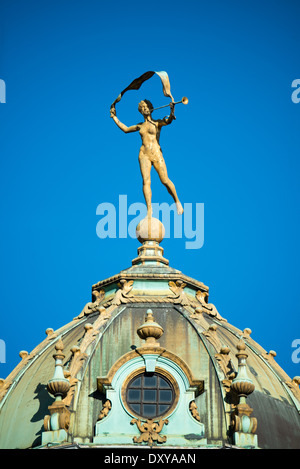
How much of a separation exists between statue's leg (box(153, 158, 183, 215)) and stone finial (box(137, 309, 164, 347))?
8.60m

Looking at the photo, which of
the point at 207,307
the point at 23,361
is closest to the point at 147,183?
the point at 207,307

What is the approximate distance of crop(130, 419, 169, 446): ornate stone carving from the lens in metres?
60.8

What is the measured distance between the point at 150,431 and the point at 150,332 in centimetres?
344

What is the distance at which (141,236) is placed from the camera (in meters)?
69.4

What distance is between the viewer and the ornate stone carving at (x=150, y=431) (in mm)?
60781

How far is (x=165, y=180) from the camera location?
70125 mm

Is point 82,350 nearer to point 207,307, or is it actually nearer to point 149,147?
point 207,307

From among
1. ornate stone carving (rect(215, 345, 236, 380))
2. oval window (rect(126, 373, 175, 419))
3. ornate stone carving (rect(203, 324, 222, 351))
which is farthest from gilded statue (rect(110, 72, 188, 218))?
oval window (rect(126, 373, 175, 419))

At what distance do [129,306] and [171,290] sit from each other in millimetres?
1754

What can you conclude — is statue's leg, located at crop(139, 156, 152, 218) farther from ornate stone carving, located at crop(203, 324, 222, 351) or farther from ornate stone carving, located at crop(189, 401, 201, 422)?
ornate stone carving, located at crop(189, 401, 201, 422)

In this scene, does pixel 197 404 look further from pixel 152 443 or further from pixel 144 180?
pixel 144 180

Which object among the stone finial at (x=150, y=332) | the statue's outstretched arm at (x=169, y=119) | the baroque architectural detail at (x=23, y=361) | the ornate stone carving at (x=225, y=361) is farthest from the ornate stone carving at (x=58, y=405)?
the statue's outstretched arm at (x=169, y=119)
